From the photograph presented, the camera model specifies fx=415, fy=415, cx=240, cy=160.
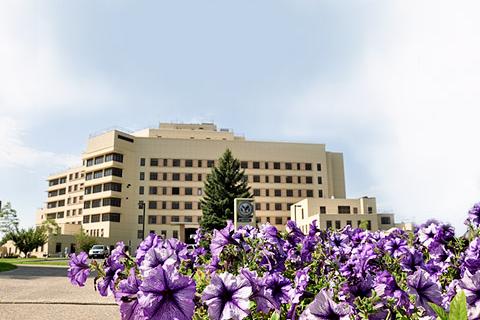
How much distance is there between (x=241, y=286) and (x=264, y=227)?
5.94ft

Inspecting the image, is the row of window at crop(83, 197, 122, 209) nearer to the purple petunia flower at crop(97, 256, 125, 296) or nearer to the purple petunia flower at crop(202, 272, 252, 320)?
the purple petunia flower at crop(97, 256, 125, 296)

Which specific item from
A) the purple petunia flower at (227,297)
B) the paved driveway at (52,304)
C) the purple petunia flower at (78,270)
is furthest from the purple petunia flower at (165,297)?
the paved driveway at (52,304)

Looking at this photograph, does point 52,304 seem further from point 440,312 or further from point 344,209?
point 344,209

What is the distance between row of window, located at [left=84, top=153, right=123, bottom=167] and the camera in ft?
202

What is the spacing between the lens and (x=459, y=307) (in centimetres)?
113

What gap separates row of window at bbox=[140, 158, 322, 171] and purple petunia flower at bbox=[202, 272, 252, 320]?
209 feet

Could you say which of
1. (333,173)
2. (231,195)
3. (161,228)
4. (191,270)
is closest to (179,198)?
(161,228)

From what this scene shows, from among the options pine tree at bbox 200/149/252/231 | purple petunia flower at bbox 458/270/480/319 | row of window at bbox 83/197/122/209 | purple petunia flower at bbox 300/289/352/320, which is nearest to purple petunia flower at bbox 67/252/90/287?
purple petunia flower at bbox 300/289/352/320

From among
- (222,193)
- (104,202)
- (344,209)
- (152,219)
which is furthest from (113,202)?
(344,209)

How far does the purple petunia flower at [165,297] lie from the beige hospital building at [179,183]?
56429 millimetres

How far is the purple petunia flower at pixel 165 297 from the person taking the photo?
1400 mm

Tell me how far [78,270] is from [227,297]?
154cm

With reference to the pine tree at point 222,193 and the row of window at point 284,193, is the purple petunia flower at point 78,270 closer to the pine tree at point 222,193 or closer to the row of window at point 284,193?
the pine tree at point 222,193

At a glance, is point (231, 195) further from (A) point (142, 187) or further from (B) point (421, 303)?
(B) point (421, 303)
